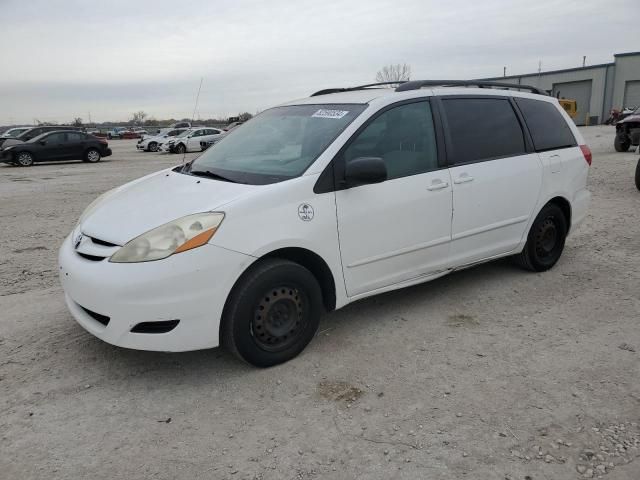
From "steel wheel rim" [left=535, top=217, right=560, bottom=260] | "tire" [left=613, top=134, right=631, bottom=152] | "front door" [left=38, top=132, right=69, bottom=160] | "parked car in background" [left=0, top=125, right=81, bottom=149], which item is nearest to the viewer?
"steel wheel rim" [left=535, top=217, right=560, bottom=260]

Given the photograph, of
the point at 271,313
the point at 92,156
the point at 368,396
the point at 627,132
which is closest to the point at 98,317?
the point at 271,313

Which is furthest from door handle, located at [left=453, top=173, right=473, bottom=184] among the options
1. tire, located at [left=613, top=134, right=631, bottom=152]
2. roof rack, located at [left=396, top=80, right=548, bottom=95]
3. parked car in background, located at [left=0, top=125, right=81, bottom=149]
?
parked car in background, located at [left=0, top=125, right=81, bottom=149]

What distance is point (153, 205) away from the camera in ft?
10.9

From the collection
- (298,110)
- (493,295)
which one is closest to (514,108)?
(493,295)

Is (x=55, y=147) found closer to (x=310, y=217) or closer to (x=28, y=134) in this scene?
(x=28, y=134)

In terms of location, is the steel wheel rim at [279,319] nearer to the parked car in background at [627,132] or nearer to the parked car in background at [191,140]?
the parked car in background at [627,132]

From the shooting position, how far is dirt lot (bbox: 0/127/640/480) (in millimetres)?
2447

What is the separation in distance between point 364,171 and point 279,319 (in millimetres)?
1104

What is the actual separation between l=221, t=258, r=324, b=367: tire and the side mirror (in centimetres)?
68

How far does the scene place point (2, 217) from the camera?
8.73 m

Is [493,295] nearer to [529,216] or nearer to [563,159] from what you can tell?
[529,216]

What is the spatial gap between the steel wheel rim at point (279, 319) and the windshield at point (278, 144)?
74 centimetres

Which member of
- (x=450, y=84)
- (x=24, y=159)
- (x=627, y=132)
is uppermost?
(x=450, y=84)

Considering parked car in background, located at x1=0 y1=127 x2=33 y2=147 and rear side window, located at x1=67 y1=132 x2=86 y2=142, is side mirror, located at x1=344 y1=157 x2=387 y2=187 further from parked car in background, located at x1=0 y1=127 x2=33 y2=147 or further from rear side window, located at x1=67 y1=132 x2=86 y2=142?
parked car in background, located at x1=0 y1=127 x2=33 y2=147
